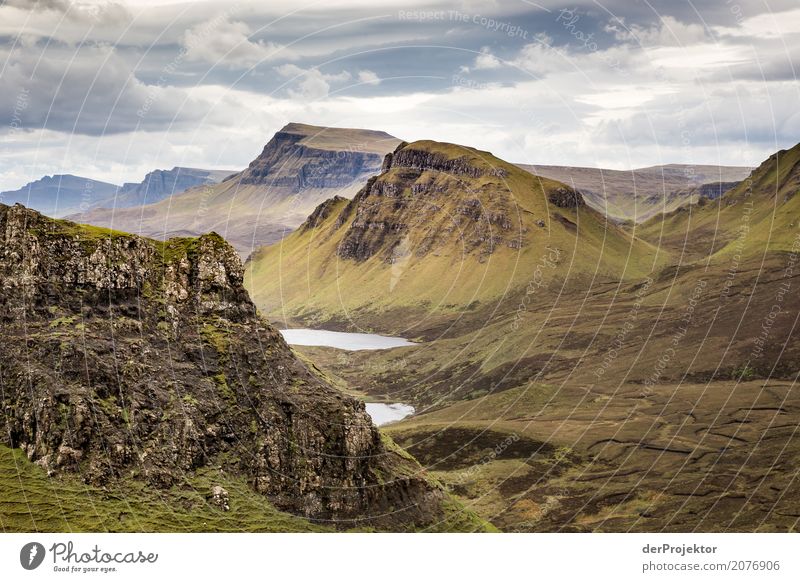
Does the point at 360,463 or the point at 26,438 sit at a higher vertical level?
the point at 26,438

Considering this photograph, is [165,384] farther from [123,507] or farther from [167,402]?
[123,507]

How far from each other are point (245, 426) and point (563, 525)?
3309 inches

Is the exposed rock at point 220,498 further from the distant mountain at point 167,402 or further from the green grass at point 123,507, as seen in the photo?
the green grass at point 123,507

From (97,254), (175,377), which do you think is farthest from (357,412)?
(97,254)

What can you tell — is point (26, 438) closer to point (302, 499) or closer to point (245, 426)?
point (245, 426)

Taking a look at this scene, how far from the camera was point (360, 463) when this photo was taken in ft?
397

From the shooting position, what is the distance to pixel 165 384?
376 feet
